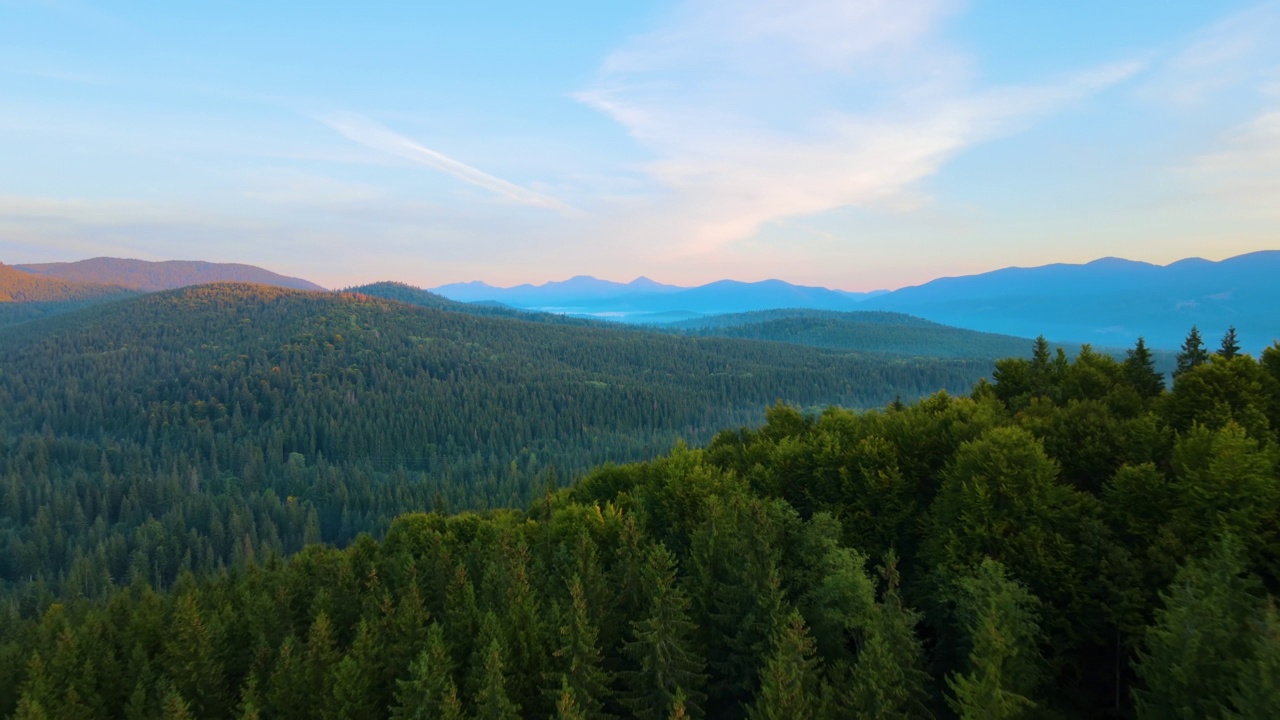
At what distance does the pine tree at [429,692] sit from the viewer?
23219mm

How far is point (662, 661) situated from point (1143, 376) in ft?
151

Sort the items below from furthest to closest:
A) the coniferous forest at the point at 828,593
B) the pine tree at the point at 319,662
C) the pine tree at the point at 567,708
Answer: the pine tree at the point at 319,662, the coniferous forest at the point at 828,593, the pine tree at the point at 567,708

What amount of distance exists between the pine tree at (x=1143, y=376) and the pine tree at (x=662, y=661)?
4283cm

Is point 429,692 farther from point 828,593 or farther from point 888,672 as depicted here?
point 828,593

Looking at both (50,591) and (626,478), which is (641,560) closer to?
(626,478)

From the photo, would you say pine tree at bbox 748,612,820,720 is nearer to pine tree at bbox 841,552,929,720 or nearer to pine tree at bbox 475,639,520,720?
pine tree at bbox 841,552,929,720

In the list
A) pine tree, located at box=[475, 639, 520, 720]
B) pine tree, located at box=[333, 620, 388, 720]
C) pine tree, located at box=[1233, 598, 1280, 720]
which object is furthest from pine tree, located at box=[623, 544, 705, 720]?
pine tree, located at box=[1233, 598, 1280, 720]

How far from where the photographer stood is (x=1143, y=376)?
→ 4722 centimetres

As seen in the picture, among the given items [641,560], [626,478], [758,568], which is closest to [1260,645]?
[758,568]

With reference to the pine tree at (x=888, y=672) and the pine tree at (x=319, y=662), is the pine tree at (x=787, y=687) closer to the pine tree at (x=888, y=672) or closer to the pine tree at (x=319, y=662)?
the pine tree at (x=888, y=672)

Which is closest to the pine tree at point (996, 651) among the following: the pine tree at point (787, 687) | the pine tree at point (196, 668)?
the pine tree at point (787, 687)

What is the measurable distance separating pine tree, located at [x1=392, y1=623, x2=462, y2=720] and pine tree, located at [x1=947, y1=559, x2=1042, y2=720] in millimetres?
18460

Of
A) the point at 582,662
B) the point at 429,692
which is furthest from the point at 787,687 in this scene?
the point at 429,692

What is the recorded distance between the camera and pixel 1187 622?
63.0 ft
